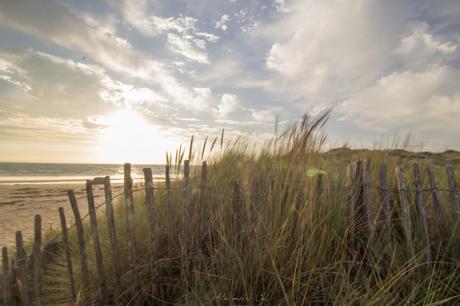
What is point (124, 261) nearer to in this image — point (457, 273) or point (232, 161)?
point (232, 161)

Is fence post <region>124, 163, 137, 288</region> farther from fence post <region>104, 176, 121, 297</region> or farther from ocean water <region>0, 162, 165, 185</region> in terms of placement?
ocean water <region>0, 162, 165, 185</region>

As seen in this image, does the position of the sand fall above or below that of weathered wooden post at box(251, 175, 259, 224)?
below

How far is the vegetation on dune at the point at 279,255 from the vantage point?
71.1 inches

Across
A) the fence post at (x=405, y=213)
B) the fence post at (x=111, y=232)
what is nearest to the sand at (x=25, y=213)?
the fence post at (x=111, y=232)

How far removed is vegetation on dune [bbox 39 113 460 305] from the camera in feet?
5.92

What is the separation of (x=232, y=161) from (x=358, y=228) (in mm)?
1830

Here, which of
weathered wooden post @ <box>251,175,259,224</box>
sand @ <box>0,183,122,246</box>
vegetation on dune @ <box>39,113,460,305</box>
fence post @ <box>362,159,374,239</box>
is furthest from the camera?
sand @ <box>0,183,122,246</box>

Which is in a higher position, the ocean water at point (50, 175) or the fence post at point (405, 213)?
the fence post at point (405, 213)

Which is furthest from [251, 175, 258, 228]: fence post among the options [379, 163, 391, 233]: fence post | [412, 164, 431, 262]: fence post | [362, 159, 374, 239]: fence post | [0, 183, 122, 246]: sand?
[0, 183, 122, 246]: sand

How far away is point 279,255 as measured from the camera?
6.42 feet

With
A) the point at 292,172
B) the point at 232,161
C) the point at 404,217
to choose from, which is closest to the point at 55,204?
the point at 232,161

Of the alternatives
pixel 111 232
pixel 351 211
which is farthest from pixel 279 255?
pixel 111 232

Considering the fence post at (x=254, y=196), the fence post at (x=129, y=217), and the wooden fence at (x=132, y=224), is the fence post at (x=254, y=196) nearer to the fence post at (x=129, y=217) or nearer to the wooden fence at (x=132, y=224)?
the wooden fence at (x=132, y=224)

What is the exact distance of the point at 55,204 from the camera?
11.4 metres
